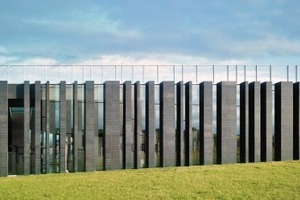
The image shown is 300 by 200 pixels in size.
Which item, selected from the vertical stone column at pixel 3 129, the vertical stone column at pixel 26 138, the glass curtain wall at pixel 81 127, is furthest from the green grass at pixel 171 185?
the glass curtain wall at pixel 81 127

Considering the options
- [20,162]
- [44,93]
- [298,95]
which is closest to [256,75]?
[298,95]

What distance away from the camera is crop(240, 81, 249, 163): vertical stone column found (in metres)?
35.4

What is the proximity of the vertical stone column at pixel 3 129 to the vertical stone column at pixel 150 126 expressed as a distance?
8795mm

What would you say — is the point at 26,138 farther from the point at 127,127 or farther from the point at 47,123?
the point at 127,127

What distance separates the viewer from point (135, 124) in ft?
116

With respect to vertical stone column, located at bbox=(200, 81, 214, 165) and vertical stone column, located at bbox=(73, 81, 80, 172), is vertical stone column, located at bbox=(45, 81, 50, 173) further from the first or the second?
vertical stone column, located at bbox=(200, 81, 214, 165)

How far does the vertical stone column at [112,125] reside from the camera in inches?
1369

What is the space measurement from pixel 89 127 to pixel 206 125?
740 cm

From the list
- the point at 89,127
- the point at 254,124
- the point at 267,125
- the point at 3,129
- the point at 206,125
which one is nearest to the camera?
the point at 3,129

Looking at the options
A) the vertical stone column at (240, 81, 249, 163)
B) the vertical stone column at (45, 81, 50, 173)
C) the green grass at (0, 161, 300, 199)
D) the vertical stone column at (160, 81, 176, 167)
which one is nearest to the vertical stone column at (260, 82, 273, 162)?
the vertical stone column at (240, 81, 249, 163)

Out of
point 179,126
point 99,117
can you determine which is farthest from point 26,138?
point 179,126

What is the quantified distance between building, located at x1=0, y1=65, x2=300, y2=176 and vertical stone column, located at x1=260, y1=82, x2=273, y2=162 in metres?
0.06

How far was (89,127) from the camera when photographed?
Result: 34969 mm

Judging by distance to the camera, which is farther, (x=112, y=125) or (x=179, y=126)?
(x=179, y=126)
